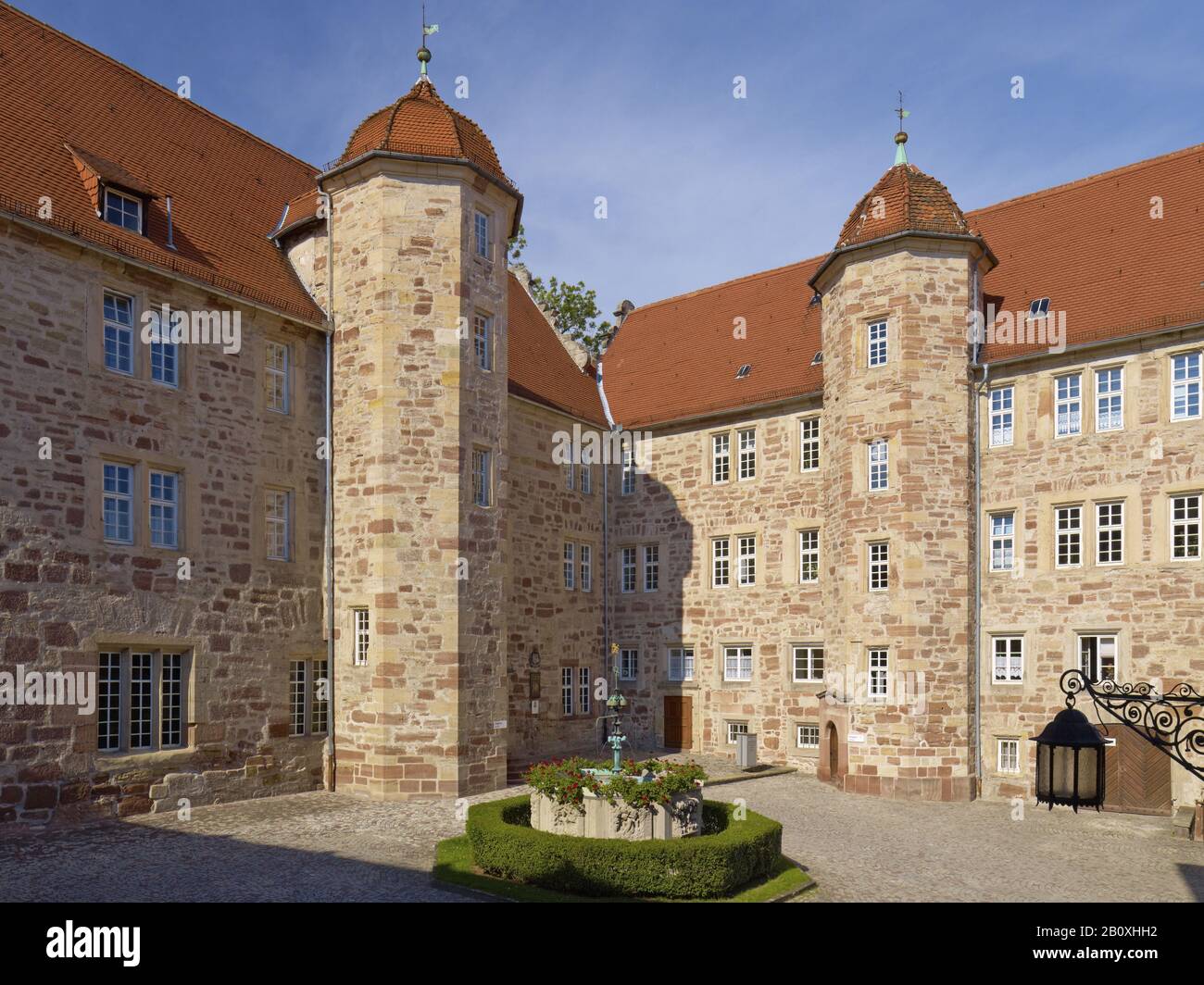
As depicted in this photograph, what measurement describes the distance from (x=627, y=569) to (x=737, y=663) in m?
3.89

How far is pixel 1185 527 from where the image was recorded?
62.0 ft

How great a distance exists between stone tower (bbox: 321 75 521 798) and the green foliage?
5884mm

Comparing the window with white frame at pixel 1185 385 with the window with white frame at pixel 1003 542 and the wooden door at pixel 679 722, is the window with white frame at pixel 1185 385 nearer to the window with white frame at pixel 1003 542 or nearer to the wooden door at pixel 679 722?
the window with white frame at pixel 1003 542

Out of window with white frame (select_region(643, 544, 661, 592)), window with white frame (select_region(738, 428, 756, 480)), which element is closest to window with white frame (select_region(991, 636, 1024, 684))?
window with white frame (select_region(738, 428, 756, 480))

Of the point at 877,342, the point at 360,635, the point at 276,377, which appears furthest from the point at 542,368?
the point at 360,635

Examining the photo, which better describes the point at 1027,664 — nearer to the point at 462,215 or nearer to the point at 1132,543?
the point at 1132,543

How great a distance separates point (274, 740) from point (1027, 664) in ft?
46.1

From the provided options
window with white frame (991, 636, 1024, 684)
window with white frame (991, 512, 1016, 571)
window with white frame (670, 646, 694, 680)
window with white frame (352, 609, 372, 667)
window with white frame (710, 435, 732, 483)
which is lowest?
window with white frame (670, 646, 694, 680)

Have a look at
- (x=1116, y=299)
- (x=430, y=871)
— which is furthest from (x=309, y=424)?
(x=1116, y=299)

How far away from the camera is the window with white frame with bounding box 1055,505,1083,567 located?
789 inches

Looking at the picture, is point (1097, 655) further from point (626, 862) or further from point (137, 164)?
point (137, 164)

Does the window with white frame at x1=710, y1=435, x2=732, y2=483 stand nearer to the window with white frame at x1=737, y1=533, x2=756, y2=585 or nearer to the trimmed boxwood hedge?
the window with white frame at x1=737, y1=533, x2=756, y2=585

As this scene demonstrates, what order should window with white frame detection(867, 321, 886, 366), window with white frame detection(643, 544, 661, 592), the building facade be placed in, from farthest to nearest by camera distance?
window with white frame detection(643, 544, 661, 592)
window with white frame detection(867, 321, 886, 366)
the building facade

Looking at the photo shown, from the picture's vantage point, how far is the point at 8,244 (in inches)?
575
